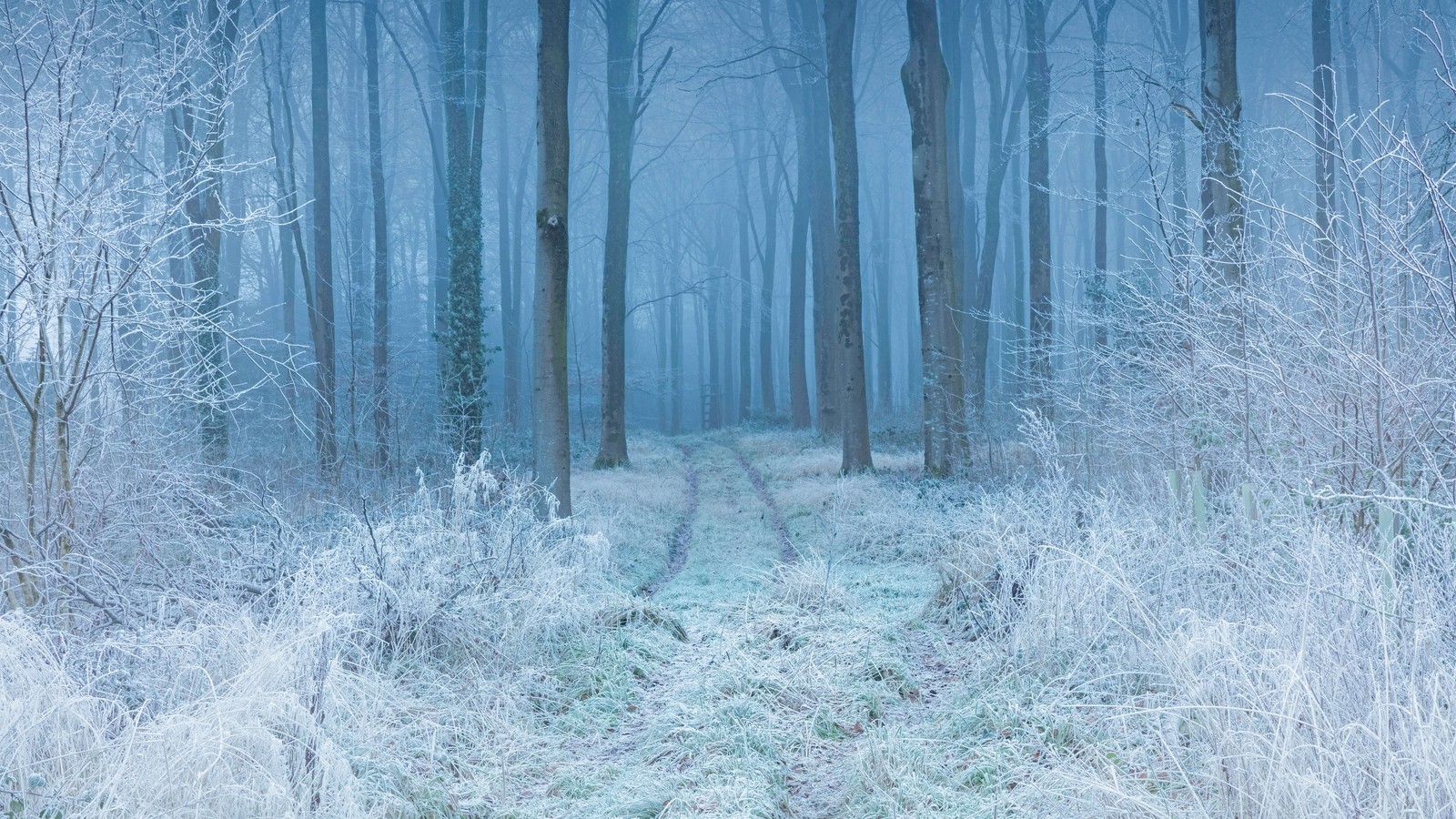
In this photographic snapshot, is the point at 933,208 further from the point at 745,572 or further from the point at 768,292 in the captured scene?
the point at 768,292

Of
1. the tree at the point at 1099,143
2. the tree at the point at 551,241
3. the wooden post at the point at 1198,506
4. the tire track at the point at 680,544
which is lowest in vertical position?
the tire track at the point at 680,544

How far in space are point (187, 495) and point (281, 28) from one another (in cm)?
1833

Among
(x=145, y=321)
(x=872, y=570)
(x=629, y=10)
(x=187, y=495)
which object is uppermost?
(x=629, y=10)

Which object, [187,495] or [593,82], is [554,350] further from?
[593,82]

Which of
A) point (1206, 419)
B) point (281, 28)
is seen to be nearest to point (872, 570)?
point (1206, 419)

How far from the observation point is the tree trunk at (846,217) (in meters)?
14.3

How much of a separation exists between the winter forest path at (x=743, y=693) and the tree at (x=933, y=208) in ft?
14.1

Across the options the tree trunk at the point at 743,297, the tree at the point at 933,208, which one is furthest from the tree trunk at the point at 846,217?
the tree trunk at the point at 743,297

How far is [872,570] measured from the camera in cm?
847

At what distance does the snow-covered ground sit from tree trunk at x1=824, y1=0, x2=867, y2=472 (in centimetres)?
744

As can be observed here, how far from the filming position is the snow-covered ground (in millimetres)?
3100

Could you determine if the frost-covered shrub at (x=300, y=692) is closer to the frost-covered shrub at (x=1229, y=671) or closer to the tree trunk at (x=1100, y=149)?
the frost-covered shrub at (x=1229, y=671)

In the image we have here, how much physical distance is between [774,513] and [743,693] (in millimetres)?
7730

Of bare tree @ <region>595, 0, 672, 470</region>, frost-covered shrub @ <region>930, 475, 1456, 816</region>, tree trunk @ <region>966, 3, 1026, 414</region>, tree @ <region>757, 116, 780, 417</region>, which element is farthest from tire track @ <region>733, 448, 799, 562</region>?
tree @ <region>757, 116, 780, 417</region>
